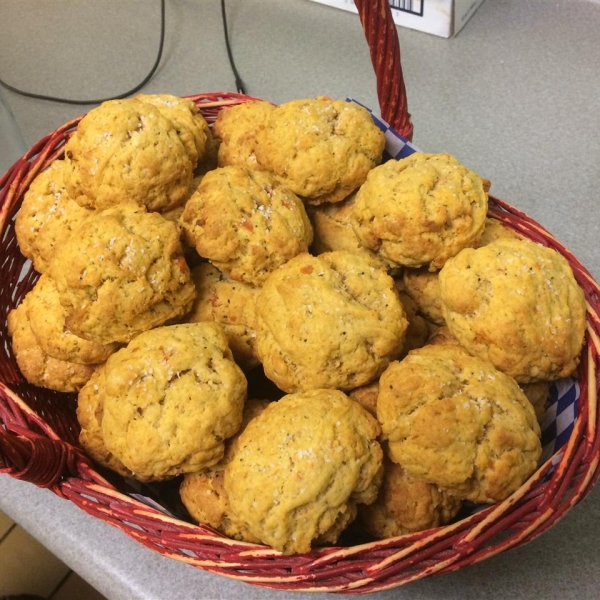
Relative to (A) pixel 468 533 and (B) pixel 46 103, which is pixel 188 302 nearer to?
(A) pixel 468 533

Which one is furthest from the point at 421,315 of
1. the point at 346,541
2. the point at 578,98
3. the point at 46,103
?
the point at 46,103

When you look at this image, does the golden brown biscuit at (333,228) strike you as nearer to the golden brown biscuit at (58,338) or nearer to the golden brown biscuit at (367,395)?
the golden brown biscuit at (367,395)

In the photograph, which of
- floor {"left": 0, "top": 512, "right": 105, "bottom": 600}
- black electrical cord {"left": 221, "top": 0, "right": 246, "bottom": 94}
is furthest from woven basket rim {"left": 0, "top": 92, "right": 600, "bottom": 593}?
black electrical cord {"left": 221, "top": 0, "right": 246, "bottom": 94}

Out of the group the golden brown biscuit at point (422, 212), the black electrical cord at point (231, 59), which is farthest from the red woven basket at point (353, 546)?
the black electrical cord at point (231, 59)

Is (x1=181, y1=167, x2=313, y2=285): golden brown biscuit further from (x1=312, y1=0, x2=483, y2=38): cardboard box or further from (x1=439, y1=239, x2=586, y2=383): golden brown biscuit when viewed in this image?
(x1=312, y1=0, x2=483, y2=38): cardboard box

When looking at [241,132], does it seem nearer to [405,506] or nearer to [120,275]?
[120,275]
